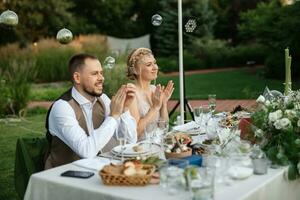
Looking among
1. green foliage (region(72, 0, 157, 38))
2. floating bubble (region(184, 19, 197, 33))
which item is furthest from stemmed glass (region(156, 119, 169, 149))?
green foliage (region(72, 0, 157, 38))

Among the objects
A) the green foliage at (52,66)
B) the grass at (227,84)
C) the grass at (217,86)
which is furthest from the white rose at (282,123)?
the green foliage at (52,66)

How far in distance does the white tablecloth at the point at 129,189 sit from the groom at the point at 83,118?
272 mm

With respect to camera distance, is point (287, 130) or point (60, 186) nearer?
point (60, 186)

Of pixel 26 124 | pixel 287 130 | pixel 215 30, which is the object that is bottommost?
pixel 26 124

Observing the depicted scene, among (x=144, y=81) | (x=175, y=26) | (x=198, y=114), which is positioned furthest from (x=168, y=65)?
(x=198, y=114)

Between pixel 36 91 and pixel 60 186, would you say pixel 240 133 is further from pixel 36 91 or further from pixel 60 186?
pixel 36 91

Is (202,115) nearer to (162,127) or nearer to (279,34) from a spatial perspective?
(162,127)

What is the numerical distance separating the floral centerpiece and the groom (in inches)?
32.8

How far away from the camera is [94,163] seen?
97.1 inches

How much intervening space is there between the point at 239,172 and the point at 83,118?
3.77 feet

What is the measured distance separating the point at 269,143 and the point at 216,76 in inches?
503

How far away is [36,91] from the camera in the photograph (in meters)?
12.2

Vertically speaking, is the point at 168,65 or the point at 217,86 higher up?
the point at 168,65

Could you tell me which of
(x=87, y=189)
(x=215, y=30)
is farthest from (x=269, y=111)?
(x=215, y=30)
